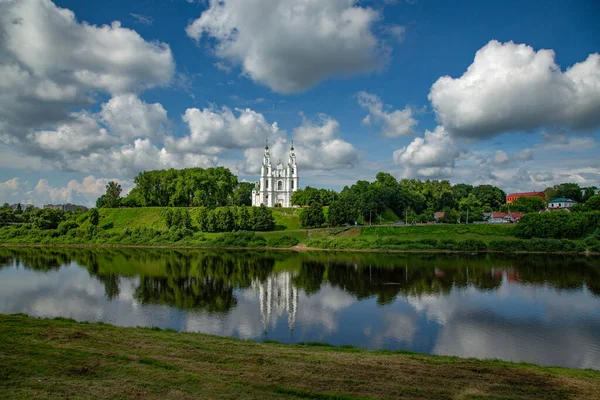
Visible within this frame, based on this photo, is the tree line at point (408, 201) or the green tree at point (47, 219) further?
the green tree at point (47, 219)

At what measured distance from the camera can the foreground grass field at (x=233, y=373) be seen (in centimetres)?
849

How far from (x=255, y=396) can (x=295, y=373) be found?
1971 millimetres

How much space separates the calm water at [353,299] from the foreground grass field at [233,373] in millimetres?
4921

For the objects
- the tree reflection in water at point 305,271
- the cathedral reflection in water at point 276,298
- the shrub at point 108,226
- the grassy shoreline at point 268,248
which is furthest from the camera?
the shrub at point 108,226

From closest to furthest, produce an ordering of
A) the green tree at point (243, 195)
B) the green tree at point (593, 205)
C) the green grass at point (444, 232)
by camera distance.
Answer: the green grass at point (444, 232) < the green tree at point (593, 205) < the green tree at point (243, 195)

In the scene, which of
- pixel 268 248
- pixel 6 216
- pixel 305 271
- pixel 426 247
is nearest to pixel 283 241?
pixel 268 248

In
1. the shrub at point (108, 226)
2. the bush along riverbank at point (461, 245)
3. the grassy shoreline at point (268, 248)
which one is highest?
the shrub at point (108, 226)

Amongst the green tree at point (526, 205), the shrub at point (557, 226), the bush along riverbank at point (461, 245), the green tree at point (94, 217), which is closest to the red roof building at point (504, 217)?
the green tree at point (526, 205)

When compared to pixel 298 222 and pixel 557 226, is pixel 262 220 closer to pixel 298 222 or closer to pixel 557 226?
pixel 298 222

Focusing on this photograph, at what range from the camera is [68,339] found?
12.4m

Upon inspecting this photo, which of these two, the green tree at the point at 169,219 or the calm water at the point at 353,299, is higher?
the green tree at the point at 169,219

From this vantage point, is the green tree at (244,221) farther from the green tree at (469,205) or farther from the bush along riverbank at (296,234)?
the green tree at (469,205)

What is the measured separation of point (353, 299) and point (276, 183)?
223 ft

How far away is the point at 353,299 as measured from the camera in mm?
26109
